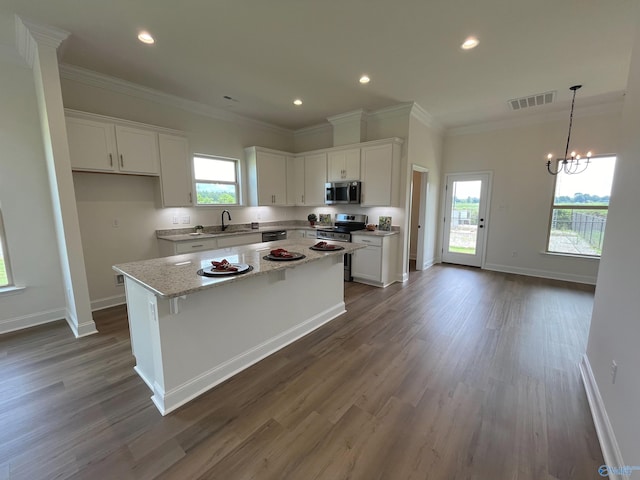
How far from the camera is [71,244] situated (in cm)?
281

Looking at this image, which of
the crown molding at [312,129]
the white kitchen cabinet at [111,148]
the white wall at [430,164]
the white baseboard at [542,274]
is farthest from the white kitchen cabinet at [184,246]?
the white baseboard at [542,274]

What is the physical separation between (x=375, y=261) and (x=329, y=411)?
2943 millimetres

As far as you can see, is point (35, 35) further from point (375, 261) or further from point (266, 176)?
point (375, 261)

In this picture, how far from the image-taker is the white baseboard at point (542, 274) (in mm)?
4711

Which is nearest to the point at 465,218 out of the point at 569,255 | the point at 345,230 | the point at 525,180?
the point at 525,180

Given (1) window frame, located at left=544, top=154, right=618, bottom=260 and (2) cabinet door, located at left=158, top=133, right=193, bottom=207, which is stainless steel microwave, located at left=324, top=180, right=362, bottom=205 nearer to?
(2) cabinet door, located at left=158, top=133, right=193, bottom=207

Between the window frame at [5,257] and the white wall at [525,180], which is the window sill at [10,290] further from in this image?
the white wall at [525,180]

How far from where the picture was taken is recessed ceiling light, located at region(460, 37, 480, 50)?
2.61 m

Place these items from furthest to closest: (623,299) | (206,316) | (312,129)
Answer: (312,129) < (206,316) < (623,299)

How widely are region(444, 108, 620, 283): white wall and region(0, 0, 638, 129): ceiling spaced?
64 cm

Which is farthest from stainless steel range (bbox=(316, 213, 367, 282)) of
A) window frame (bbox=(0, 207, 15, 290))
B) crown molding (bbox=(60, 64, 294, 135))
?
window frame (bbox=(0, 207, 15, 290))

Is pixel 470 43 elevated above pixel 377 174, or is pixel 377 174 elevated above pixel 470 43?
pixel 470 43

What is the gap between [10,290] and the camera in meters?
2.98

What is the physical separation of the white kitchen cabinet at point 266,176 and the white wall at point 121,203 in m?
0.74
